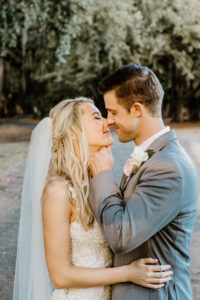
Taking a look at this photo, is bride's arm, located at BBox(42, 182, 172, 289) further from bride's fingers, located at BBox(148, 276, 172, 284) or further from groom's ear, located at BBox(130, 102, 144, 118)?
groom's ear, located at BBox(130, 102, 144, 118)

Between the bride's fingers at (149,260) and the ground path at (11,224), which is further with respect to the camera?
the ground path at (11,224)

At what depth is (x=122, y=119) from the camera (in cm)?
212

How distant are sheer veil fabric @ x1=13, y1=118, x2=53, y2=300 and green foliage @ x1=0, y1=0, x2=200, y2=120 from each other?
1086 cm

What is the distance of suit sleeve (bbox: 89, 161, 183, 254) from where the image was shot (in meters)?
1.63

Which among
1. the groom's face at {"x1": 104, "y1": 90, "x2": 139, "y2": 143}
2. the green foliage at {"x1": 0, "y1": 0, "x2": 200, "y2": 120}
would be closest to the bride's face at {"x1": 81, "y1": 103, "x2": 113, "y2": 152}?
the groom's face at {"x1": 104, "y1": 90, "x2": 139, "y2": 143}

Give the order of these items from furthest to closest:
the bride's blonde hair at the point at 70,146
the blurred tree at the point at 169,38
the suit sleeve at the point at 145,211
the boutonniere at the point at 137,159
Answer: the blurred tree at the point at 169,38 < the bride's blonde hair at the point at 70,146 < the boutonniere at the point at 137,159 < the suit sleeve at the point at 145,211

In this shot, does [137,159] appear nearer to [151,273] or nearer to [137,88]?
[137,88]

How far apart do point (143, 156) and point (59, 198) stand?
0.55m

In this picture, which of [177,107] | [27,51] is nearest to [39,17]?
[27,51]

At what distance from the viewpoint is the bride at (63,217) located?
2.01m

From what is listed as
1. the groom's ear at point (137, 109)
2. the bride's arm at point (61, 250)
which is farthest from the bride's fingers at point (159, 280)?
the groom's ear at point (137, 109)

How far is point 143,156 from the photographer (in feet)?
6.13

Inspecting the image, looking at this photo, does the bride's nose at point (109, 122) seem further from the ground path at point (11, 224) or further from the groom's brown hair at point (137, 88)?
the ground path at point (11, 224)

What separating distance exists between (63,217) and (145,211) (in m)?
0.57
